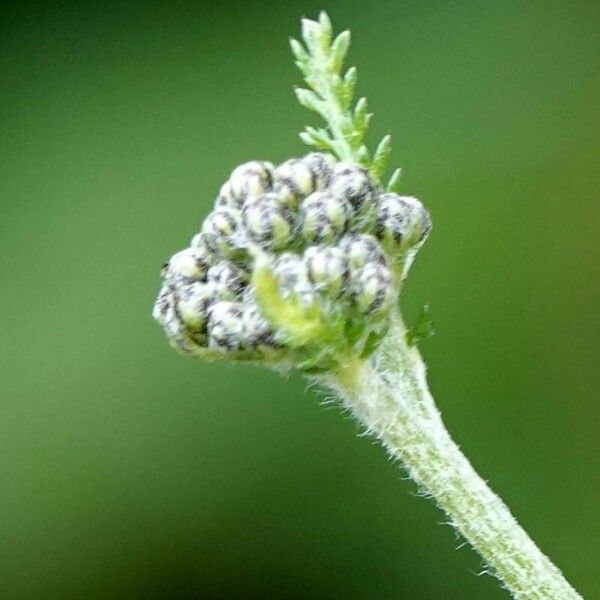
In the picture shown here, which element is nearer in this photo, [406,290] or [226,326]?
[226,326]

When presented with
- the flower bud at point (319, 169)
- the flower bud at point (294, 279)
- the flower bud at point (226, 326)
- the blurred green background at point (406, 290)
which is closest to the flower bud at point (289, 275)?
the flower bud at point (294, 279)

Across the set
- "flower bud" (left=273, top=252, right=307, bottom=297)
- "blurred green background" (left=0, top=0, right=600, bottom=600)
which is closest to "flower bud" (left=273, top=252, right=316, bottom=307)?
"flower bud" (left=273, top=252, right=307, bottom=297)

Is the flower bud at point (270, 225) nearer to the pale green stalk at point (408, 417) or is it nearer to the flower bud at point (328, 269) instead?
the flower bud at point (328, 269)

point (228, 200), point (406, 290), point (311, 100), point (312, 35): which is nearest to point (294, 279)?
point (228, 200)

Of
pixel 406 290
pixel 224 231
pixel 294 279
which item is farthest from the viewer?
pixel 406 290

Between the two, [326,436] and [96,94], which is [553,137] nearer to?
[326,436]

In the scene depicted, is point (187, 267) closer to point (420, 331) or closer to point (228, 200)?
point (228, 200)
